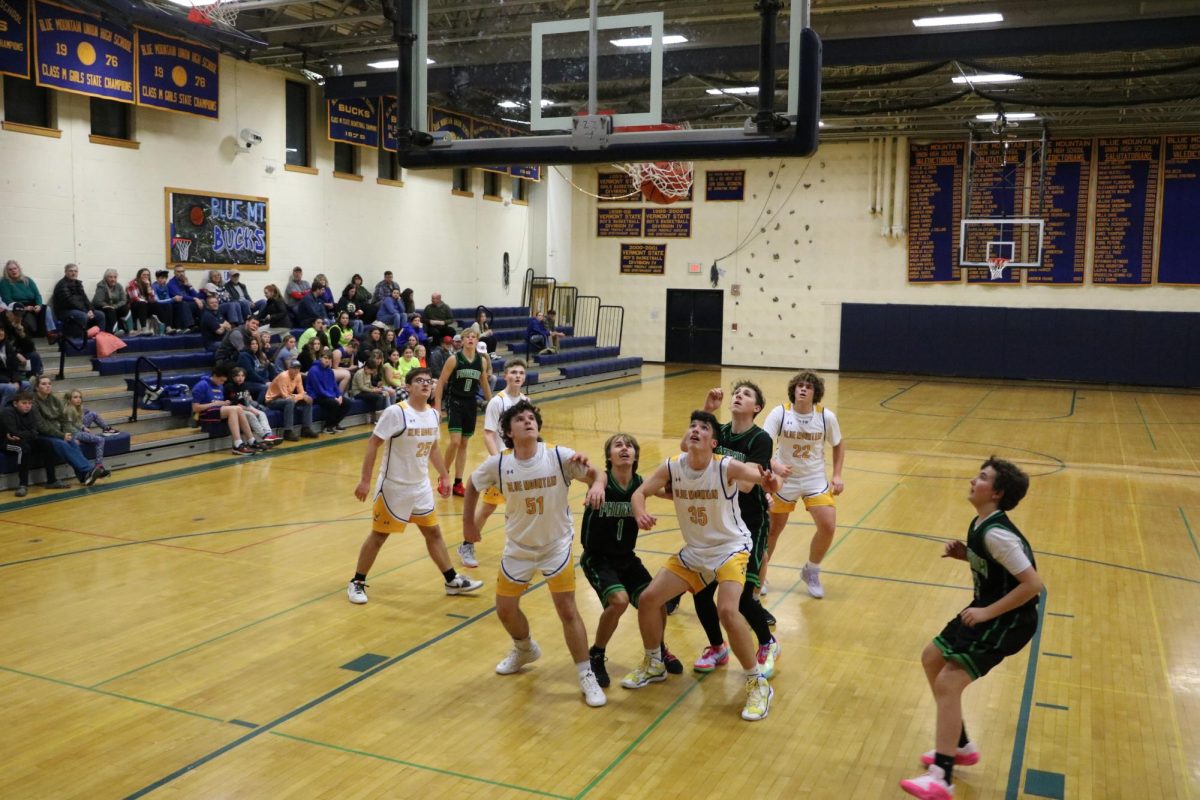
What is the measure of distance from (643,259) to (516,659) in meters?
24.8

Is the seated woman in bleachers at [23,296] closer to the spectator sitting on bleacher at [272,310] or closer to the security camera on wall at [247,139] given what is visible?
the spectator sitting on bleacher at [272,310]

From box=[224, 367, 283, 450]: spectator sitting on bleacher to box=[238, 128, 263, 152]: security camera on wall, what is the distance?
6269 mm

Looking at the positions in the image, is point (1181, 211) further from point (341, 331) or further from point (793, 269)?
point (341, 331)

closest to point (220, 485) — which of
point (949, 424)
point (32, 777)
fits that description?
point (32, 777)

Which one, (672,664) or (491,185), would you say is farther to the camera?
(491,185)

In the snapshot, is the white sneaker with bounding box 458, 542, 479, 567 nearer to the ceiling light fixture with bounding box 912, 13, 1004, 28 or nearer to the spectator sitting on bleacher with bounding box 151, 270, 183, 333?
the spectator sitting on bleacher with bounding box 151, 270, 183, 333

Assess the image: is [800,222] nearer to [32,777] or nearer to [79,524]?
[79,524]

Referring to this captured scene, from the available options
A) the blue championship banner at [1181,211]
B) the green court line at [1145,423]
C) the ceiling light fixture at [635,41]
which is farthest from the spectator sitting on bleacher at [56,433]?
the blue championship banner at [1181,211]

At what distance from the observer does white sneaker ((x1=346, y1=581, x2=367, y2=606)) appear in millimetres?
7637

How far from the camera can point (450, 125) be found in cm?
786

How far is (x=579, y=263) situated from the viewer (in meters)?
31.2

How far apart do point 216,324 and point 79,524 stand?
23.3 feet

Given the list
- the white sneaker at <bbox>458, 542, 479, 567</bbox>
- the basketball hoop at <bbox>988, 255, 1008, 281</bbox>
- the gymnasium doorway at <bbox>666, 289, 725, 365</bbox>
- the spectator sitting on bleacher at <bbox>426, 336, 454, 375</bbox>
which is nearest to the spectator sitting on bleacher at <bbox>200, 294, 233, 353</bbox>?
the spectator sitting on bleacher at <bbox>426, 336, 454, 375</bbox>

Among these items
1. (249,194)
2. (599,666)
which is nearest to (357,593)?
(599,666)
